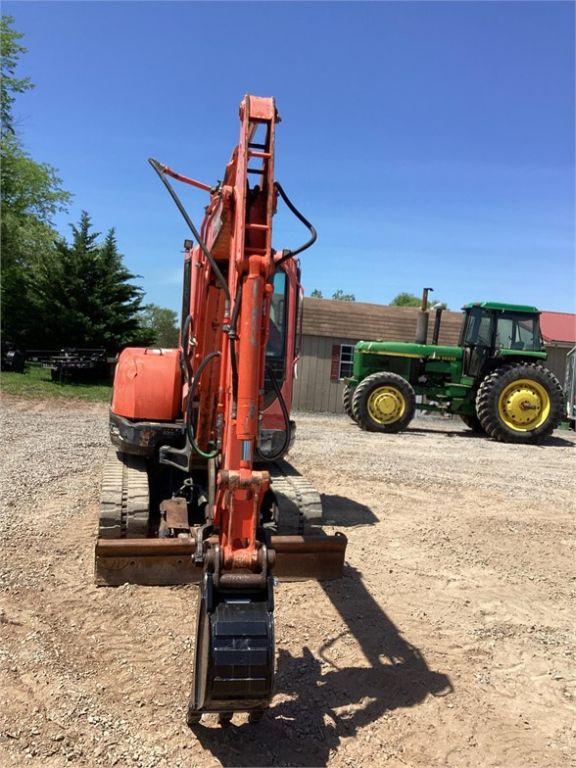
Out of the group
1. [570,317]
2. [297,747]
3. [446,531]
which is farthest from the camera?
[570,317]

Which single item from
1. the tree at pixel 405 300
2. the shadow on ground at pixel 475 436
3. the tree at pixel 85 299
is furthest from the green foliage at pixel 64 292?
the tree at pixel 405 300

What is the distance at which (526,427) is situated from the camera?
13.5m

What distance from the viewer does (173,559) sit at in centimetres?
463

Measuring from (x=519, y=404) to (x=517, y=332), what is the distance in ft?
5.48

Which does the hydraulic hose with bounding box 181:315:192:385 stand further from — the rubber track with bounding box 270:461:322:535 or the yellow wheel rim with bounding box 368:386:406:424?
the yellow wheel rim with bounding box 368:386:406:424

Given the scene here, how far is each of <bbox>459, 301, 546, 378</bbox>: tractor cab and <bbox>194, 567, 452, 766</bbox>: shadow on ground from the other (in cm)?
1037

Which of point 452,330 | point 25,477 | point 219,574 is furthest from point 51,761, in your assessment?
point 452,330

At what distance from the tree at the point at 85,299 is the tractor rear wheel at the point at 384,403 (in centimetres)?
1230

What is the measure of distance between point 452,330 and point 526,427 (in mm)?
8339

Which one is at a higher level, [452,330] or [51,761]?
[452,330]

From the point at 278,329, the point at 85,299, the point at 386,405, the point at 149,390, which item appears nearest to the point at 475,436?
the point at 386,405

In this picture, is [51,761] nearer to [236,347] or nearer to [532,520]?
[236,347]

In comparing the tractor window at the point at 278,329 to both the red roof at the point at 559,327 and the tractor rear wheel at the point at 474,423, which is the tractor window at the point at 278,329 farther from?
the red roof at the point at 559,327

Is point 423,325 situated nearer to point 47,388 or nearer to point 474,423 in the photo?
point 474,423
